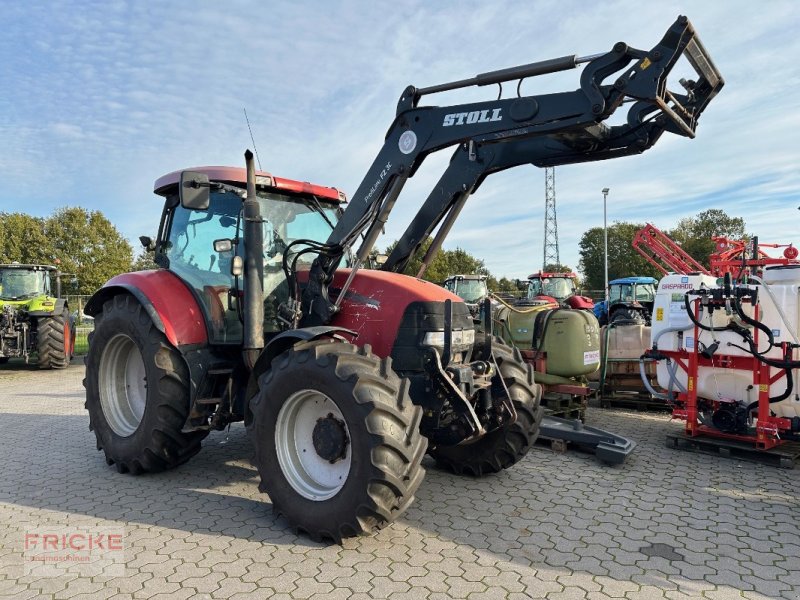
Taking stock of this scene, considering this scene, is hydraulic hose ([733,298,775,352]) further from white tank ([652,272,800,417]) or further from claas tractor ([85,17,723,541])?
claas tractor ([85,17,723,541])

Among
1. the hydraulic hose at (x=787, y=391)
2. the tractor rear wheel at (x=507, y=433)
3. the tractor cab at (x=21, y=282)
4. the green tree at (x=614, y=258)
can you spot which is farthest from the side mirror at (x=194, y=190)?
the green tree at (x=614, y=258)

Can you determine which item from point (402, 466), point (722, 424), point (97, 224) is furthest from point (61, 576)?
point (97, 224)

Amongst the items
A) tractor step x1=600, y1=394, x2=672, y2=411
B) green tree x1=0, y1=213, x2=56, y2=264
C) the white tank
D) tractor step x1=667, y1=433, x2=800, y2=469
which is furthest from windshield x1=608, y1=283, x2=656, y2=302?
green tree x1=0, y1=213, x2=56, y2=264

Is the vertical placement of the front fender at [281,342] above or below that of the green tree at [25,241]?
below

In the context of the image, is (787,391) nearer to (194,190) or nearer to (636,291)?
(194,190)

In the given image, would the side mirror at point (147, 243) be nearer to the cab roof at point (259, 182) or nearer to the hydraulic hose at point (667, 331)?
the cab roof at point (259, 182)

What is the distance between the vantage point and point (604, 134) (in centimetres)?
385

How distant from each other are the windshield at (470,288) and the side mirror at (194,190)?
12210mm

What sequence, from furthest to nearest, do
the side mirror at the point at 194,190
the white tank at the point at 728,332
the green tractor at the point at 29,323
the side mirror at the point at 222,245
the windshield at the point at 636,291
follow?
the windshield at the point at 636,291, the green tractor at the point at 29,323, the white tank at the point at 728,332, the side mirror at the point at 222,245, the side mirror at the point at 194,190

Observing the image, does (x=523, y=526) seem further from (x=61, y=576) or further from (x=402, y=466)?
(x=61, y=576)

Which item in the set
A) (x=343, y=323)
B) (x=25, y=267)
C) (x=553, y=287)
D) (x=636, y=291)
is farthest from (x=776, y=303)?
(x=25, y=267)

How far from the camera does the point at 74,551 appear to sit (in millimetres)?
3400

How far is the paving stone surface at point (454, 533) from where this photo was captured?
3.00m

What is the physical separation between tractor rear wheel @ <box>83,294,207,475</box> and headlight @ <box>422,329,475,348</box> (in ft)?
6.61
